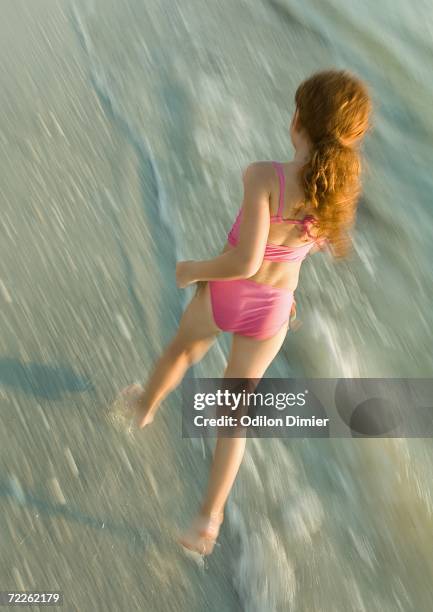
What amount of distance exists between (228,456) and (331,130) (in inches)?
43.9

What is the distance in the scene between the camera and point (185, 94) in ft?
16.2

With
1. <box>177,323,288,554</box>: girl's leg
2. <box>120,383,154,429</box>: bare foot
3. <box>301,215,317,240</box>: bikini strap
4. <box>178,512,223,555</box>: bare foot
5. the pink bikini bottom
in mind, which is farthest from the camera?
<box>120,383,154,429</box>: bare foot

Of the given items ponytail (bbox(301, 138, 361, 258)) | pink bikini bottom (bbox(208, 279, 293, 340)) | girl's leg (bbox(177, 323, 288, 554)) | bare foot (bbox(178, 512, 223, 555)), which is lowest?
bare foot (bbox(178, 512, 223, 555))

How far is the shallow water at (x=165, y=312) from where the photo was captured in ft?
9.05

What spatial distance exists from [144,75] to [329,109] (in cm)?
299

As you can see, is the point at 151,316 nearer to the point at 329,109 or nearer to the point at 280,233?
the point at 280,233

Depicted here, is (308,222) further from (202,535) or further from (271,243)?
(202,535)

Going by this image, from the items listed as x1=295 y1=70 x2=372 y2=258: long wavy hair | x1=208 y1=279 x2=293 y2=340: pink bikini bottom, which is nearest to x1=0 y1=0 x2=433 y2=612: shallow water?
x1=208 y1=279 x2=293 y2=340: pink bikini bottom

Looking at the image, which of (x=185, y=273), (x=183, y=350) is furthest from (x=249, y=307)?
(x=183, y=350)

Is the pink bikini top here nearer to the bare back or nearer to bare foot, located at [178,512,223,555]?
the bare back

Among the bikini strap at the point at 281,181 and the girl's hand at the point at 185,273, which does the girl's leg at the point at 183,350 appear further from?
the bikini strap at the point at 281,181

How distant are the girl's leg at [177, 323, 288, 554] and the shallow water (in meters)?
0.10

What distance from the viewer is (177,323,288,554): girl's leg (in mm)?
2582

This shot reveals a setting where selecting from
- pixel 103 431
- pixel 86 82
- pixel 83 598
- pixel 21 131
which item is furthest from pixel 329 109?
pixel 86 82
